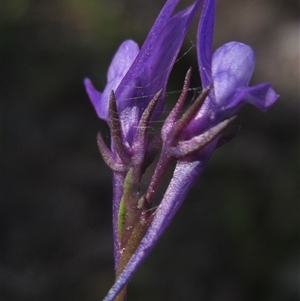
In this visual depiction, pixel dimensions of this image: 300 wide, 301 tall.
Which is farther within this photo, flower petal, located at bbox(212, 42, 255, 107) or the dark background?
the dark background

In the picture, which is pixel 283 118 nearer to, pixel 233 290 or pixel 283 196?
pixel 283 196

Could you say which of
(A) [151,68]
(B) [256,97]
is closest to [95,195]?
(A) [151,68]

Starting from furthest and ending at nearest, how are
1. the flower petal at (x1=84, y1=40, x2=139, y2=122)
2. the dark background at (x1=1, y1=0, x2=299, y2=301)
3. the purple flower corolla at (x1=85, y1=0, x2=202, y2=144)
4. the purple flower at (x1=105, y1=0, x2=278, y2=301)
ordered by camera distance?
the dark background at (x1=1, y1=0, x2=299, y2=301)
the flower petal at (x1=84, y1=40, x2=139, y2=122)
the purple flower corolla at (x1=85, y1=0, x2=202, y2=144)
the purple flower at (x1=105, y1=0, x2=278, y2=301)

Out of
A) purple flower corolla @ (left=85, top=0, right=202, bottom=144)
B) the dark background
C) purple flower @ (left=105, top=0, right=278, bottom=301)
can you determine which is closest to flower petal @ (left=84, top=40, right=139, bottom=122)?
purple flower corolla @ (left=85, top=0, right=202, bottom=144)

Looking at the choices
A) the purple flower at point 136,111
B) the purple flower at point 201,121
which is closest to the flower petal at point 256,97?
the purple flower at point 201,121

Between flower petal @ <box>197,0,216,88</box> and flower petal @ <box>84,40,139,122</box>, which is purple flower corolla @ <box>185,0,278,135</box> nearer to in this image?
flower petal @ <box>197,0,216,88</box>

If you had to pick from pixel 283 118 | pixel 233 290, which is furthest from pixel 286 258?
pixel 283 118

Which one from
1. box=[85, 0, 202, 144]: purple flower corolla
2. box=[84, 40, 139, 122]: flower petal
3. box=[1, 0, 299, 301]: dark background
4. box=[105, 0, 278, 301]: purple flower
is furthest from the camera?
box=[1, 0, 299, 301]: dark background
